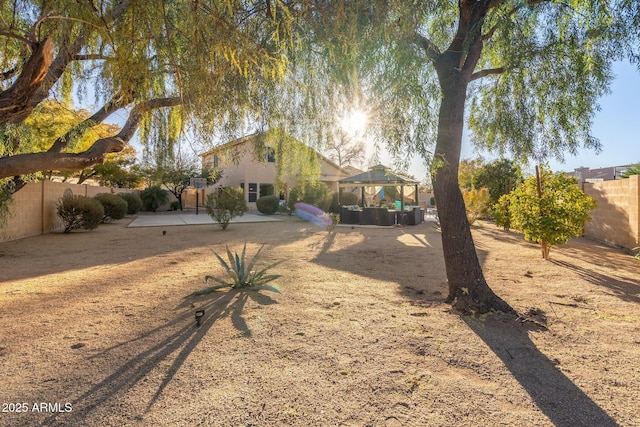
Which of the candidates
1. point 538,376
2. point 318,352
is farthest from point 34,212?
point 538,376

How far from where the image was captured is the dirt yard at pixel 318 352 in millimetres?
2090

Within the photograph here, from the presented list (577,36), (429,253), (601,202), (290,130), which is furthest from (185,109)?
(601,202)

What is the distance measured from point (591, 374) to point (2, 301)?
6986 mm

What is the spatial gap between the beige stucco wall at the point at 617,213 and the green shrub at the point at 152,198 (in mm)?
30184

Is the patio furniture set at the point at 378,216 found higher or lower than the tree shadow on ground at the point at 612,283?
higher

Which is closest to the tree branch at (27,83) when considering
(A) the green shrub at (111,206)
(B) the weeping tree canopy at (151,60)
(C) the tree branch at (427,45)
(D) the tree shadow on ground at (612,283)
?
(B) the weeping tree canopy at (151,60)

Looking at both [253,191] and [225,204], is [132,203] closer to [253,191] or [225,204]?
[253,191]

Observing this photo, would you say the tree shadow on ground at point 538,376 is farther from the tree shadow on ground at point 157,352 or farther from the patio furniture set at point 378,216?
the patio furniture set at point 378,216

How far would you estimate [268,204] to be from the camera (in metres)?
22.4

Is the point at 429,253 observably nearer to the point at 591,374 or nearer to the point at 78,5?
the point at 591,374

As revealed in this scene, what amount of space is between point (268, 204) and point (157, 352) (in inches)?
777

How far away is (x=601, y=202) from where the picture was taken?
32.1ft

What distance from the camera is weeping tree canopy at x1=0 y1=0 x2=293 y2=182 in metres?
3.39

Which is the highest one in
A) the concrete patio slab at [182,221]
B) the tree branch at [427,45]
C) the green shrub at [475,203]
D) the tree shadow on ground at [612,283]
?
the tree branch at [427,45]
